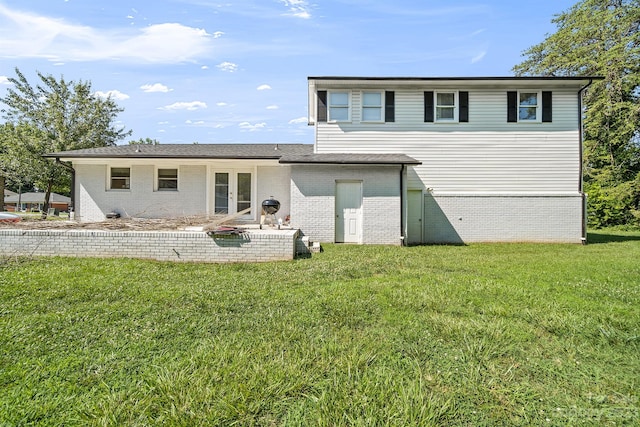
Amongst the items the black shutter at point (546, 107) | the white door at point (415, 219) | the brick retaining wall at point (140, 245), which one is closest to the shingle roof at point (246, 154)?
the white door at point (415, 219)

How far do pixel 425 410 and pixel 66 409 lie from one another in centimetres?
255

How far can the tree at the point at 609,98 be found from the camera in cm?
1930

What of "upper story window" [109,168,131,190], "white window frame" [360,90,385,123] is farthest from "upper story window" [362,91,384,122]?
"upper story window" [109,168,131,190]

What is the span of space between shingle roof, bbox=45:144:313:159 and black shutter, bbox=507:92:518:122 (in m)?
7.83

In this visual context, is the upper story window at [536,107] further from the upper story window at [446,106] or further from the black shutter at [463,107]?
the upper story window at [446,106]

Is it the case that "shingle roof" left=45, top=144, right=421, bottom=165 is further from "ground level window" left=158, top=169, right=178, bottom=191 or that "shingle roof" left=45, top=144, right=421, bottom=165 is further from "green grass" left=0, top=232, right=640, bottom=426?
"green grass" left=0, top=232, right=640, bottom=426

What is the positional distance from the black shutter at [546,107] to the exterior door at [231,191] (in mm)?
11649

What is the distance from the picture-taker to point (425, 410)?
228 cm

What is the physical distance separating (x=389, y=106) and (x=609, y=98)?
17133 mm

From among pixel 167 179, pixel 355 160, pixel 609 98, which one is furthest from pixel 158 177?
pixel 609 98

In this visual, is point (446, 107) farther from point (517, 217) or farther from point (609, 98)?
point (609, 98)

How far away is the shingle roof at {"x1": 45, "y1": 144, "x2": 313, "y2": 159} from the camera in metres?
12.0

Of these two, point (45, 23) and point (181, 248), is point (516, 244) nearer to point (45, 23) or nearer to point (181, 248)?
point (181, 248)

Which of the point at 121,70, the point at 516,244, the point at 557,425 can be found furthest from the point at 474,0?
the point at 121,70
